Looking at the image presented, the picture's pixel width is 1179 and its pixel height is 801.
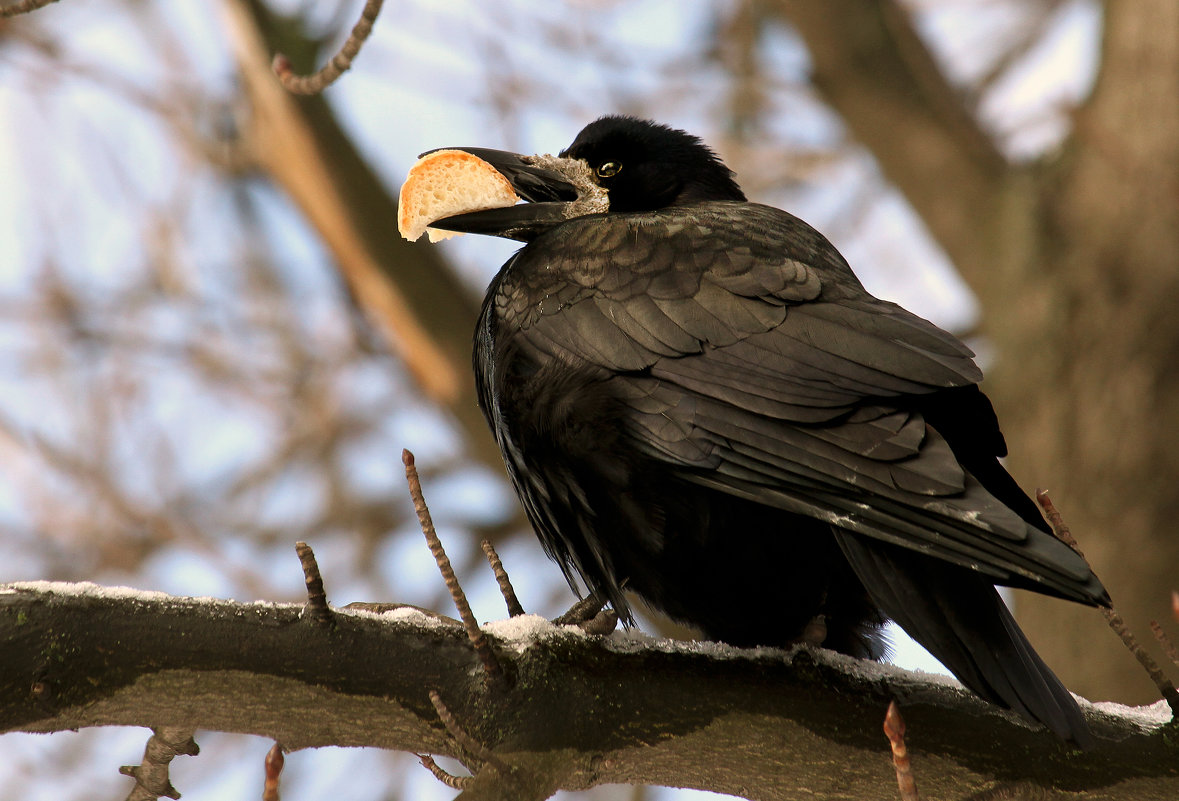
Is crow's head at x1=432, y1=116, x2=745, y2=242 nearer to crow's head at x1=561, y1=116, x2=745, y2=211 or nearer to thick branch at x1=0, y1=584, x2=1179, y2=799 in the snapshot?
crow's head at x1=561, y1=116, x2=745, y2=211

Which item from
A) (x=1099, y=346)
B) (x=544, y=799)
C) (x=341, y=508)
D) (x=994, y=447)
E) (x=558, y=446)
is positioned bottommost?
(x=544, y=799)

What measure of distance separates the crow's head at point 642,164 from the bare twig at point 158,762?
189cm

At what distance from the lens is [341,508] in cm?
711

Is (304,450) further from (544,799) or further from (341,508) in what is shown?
(544,799)

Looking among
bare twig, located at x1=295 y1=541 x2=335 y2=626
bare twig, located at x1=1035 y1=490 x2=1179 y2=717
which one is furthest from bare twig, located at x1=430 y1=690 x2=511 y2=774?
bare twig, located at x1=1035 y1=490 x2=1179 y2=717

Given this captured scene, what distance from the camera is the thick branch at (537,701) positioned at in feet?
5.96

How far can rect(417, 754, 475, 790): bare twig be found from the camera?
190 cm

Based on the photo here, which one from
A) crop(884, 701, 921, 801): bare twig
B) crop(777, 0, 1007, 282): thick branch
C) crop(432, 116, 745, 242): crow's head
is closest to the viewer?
crop(884, 701, 921, 801): bare twig

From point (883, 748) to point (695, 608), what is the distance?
0.53 meters

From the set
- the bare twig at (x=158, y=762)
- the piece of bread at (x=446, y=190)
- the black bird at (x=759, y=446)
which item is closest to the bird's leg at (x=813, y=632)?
the black bird at (x=759, y=446)

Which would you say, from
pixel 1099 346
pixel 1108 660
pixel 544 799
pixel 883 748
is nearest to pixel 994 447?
pixel 883 748

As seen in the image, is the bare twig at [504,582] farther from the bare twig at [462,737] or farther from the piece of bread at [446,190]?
the piece of bread at [446,190]

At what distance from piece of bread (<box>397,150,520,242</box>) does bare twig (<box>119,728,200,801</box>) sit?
141 centimetres

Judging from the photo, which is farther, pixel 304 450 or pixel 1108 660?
pixel 304 450
